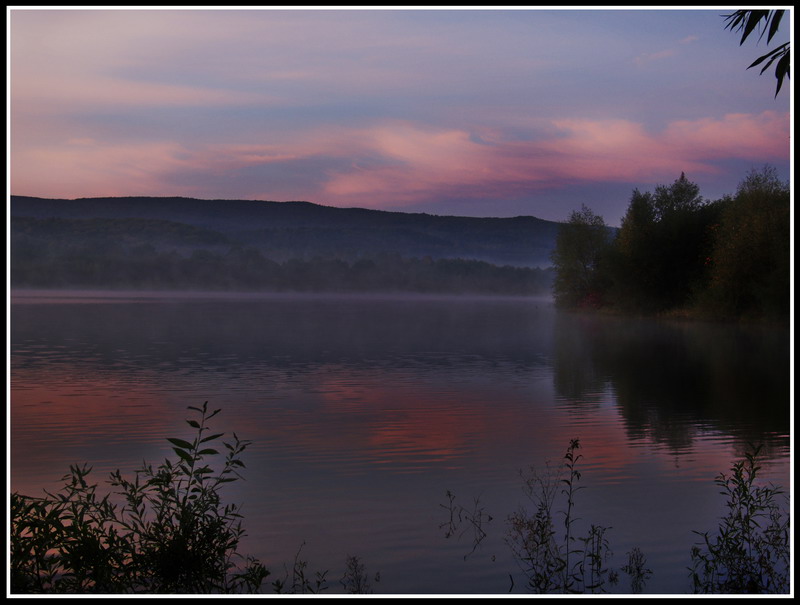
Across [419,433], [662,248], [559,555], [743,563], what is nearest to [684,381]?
[419,433]

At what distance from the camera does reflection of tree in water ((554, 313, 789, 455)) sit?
64.1 feet

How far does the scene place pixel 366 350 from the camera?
42.8 m

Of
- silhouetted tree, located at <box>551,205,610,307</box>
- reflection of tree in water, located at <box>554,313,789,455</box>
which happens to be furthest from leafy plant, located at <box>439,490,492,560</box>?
silhouetted tree, located at <box>551,205,610,307</box>

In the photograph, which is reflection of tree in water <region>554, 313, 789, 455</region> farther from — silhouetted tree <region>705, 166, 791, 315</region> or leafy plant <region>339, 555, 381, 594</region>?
leafy plant <region>339, 555, 381, 594</region>

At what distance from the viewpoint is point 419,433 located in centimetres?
1845

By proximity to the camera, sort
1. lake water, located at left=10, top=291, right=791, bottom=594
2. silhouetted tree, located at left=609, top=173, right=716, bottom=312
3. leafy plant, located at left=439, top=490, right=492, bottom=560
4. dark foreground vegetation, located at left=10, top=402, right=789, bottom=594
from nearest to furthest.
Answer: dark foreground vegetation, located at left=10, top=402, right=789, bottom=594
lake water, located at left=10, top=291, right=791, bottom=594
leafy plant, located at left=439, top=490, right=492, bottom=560
silhouetted tree, located at left=609, top=173, right=716, bottom=312

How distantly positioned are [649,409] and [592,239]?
78393mm

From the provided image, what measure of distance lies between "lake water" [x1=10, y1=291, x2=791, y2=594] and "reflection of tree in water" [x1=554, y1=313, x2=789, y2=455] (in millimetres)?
139

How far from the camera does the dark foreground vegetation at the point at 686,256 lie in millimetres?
56875

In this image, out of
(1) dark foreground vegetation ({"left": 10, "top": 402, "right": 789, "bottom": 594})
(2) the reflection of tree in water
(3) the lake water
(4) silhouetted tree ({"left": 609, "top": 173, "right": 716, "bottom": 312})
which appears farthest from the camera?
→ (4) silhouetted tree ({"left": 609, "top": 173, "right": 716, "bottom": 312})

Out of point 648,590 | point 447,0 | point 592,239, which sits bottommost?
point 648,590

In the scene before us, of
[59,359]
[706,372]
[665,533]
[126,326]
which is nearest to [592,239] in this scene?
[126,326]

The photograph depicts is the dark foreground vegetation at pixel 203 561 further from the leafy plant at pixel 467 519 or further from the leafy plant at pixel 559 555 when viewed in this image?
the leafy plant at pixel 467 519

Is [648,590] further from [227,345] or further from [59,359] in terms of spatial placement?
[227,345]
